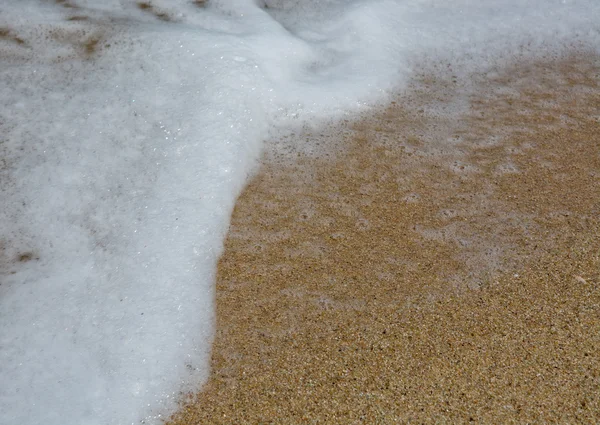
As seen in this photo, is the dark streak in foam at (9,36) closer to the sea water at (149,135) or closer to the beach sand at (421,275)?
the sea water at (149,135)

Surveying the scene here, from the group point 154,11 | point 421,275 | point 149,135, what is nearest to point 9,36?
point 154,11

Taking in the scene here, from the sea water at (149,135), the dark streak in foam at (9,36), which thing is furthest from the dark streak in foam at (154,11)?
the dark streak in foam at (9,36)

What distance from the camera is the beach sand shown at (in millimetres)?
1406

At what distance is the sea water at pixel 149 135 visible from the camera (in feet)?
5.06

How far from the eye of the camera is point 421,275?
166 centimetres

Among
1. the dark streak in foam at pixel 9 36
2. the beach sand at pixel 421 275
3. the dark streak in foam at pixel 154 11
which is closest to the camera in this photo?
the beach sand at pixel 421 275

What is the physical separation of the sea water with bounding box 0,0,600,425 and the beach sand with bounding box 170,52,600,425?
0.13 metres

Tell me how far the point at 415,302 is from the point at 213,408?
0.59 meters

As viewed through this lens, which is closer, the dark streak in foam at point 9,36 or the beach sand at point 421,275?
the beach sand at point 421,275

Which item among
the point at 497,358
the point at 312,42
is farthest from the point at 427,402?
the point at 312,42

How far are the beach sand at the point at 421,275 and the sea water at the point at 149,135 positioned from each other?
0.13m

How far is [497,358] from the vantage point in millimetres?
1459

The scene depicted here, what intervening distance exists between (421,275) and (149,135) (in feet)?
3.61

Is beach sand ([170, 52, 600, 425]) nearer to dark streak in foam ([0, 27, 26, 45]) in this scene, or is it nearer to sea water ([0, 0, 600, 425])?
sea water ([0, 0, 600, 425])
